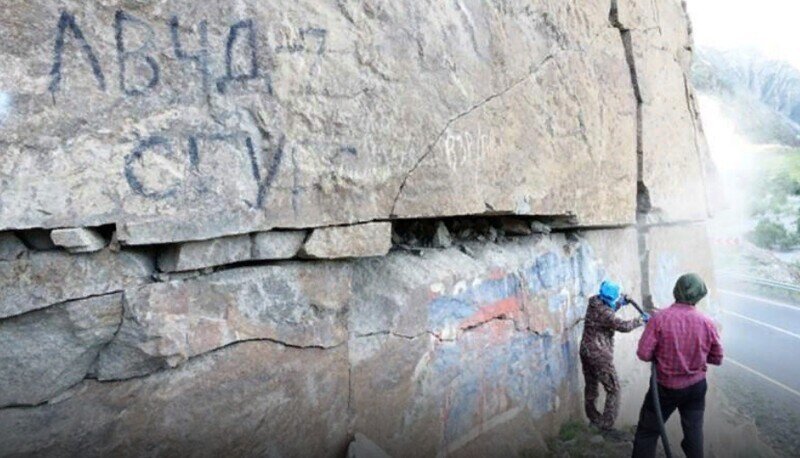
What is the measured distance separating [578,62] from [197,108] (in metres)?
2.45

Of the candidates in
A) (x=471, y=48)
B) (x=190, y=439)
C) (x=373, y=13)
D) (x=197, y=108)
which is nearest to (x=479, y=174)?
(x=471, y=48)

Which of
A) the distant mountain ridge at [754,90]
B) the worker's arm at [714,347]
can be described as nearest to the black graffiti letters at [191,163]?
the worker's arm at [714,347]

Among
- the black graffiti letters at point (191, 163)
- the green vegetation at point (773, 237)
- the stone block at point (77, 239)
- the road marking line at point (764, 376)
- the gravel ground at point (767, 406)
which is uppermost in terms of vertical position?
the black graffiti letters at point (191, 163)

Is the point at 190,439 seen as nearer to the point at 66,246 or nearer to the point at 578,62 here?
the point at 66,246

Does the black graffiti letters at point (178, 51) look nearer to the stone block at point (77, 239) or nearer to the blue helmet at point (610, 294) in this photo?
the stone block at point (77, 239)

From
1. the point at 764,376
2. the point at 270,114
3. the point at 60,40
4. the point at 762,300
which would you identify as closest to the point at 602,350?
the point at 270,114

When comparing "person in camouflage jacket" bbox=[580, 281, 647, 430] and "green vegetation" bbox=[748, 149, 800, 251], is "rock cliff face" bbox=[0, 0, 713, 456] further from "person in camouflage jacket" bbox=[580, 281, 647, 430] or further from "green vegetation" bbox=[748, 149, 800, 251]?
"green vegetation" bbox=[748, 149, 800, 251]

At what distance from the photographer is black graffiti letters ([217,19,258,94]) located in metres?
1.95

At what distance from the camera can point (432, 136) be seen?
2523mm

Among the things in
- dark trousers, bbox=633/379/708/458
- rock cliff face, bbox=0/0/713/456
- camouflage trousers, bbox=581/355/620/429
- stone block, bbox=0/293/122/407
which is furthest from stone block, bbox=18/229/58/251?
camouflage trousers, bbox=581/355/620/429

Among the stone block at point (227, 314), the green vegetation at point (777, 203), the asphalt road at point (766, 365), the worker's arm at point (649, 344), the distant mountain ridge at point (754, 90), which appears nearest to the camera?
the stone block at point (227, 314)

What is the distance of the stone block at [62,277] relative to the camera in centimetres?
166

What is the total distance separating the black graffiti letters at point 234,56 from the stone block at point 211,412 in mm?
959

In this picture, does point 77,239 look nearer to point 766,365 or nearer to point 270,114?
point 270,114
